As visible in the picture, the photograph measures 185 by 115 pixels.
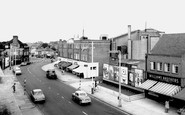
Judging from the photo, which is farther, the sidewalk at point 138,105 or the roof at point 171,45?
the roof at point 171,45

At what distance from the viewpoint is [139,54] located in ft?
135

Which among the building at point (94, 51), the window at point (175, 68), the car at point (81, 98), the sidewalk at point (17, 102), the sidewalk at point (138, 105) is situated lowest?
the sidewalk at point (138, 105)

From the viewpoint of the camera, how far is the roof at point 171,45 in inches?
1020

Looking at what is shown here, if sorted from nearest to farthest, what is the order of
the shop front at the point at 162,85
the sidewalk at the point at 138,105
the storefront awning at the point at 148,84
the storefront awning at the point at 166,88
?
the sidewalk at the point at 138,105 → the storefront awning at the point at 166,88 → the shop front at the point at 162,85 → the storefront awning at the point at 148,84

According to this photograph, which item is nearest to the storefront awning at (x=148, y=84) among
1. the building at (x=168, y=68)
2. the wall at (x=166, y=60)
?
the building at (x=168, y=68)

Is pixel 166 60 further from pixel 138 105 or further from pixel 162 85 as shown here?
pixel 138 105

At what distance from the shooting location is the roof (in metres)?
25.9

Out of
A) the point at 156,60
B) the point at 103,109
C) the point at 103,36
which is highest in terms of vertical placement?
the point at 103,36

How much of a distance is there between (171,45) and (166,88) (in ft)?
24.1

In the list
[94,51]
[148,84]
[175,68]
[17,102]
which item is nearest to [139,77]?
[148,84]

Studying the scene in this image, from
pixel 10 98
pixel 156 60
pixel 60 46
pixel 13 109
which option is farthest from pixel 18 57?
pixel 156 60

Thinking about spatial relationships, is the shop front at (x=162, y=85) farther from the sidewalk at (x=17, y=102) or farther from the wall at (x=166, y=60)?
the sidewalk at (x=17, y=102)

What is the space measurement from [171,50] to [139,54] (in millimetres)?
14356

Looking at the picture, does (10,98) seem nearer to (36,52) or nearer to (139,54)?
(139,54)
